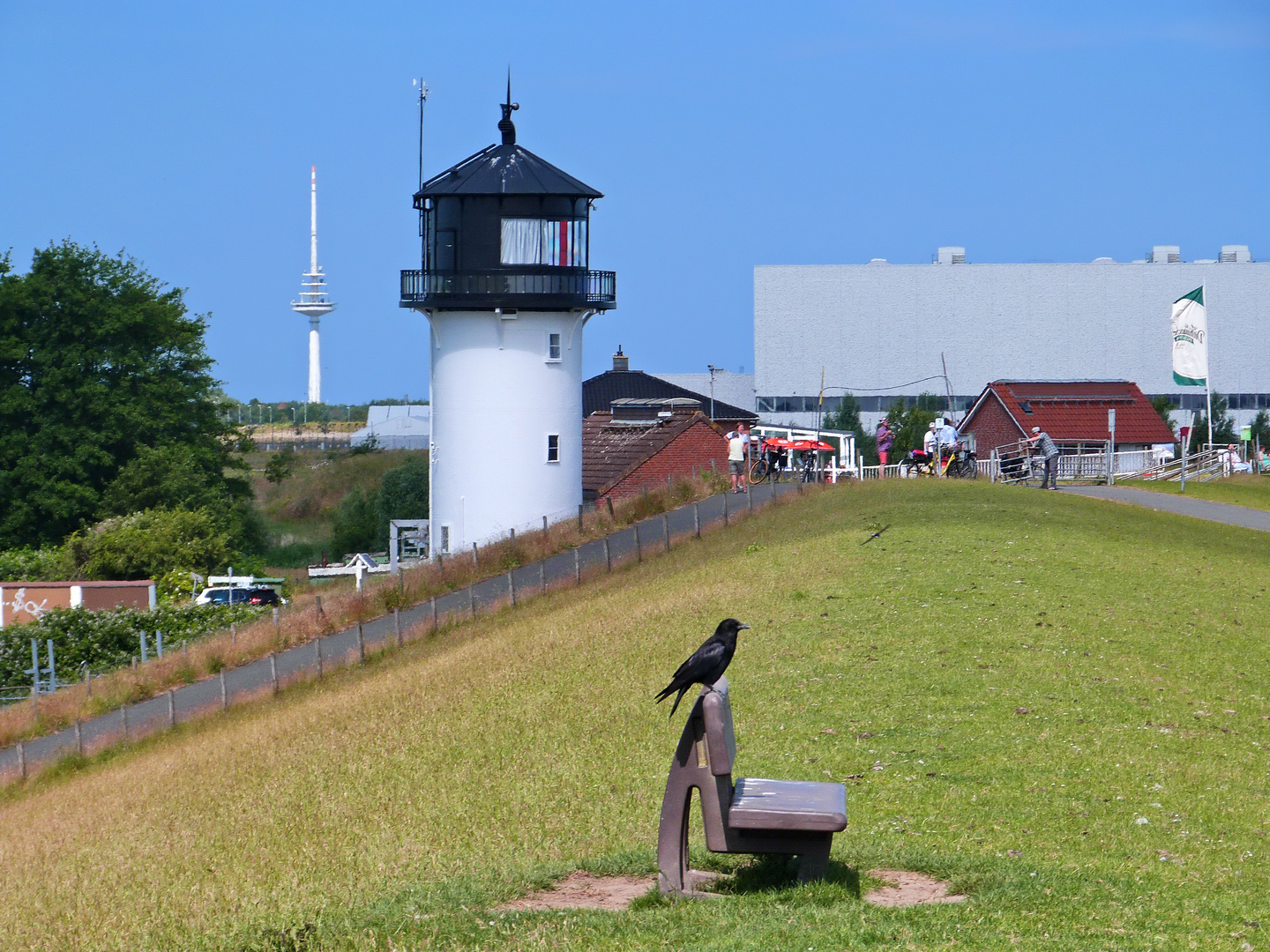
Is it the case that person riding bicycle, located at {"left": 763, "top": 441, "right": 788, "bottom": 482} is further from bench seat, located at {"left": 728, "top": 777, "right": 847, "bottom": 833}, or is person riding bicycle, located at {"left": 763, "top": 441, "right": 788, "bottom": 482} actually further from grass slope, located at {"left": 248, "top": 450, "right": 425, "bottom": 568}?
grass slope, located at {"left": 248, "top": 450, "right": 425, "bottom": 568}

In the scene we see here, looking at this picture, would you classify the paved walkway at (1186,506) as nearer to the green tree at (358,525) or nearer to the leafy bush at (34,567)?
the leafy bush at (34,567)

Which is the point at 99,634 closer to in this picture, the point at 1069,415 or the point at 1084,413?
the point at 1069,415

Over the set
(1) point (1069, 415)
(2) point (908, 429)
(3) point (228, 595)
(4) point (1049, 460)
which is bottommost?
(3) point (228, 595)

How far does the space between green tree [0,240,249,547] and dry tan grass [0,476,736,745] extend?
28891mm

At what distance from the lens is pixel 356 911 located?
1025 cm

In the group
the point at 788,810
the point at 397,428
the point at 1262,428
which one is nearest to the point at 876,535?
the point at 788,810

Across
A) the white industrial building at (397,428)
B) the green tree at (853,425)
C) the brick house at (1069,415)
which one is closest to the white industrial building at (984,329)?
the green tree at (853,425)

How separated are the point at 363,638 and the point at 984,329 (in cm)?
9898

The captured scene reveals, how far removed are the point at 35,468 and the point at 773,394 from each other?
229 feet

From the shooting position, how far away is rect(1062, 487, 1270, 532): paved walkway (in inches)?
1571

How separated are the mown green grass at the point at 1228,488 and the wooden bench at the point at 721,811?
3858 centimetres

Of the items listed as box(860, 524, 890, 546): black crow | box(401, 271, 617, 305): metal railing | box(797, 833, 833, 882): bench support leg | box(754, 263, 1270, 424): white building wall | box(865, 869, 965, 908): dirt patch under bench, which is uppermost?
box(754, 263, 1270, 424): white building wall

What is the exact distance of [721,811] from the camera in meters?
9.98

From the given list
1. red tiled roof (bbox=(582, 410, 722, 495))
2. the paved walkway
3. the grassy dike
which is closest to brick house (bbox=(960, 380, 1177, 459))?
red tiled roof (bbox=(582, 410, 722, 495))
